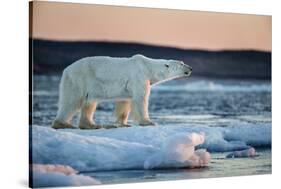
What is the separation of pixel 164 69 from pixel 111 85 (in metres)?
0.35

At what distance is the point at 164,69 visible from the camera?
413 cm

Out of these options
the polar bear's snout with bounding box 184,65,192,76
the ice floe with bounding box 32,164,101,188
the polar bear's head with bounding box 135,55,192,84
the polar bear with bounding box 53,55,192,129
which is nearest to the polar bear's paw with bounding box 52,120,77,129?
the polar bear with bounding box 53,55,192,129

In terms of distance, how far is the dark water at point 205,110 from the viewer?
3979 mm

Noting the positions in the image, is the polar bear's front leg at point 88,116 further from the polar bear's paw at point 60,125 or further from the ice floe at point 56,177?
the ice floe at point 56,177

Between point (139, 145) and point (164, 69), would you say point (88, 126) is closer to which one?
point (139, 145)

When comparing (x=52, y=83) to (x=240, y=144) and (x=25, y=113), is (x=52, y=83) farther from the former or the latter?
(x=240, y=144)

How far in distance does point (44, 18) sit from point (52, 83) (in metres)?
0.36

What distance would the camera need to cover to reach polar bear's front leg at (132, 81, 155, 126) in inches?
159

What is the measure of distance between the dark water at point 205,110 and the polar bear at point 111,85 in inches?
1.8

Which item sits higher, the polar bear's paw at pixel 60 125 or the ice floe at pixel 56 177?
the polar bear's paw at pixel 60 125

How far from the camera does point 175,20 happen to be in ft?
13.6

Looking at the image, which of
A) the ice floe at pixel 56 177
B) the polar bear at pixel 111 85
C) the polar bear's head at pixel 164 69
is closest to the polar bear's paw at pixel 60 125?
the polar bear at pixel 111 85

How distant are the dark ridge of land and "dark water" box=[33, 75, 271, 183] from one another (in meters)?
0.06

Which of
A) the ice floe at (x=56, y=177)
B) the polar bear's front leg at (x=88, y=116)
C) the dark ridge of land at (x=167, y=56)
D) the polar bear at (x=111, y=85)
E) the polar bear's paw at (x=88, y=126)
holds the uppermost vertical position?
the dark ridge of land at (x=167, y=56)
